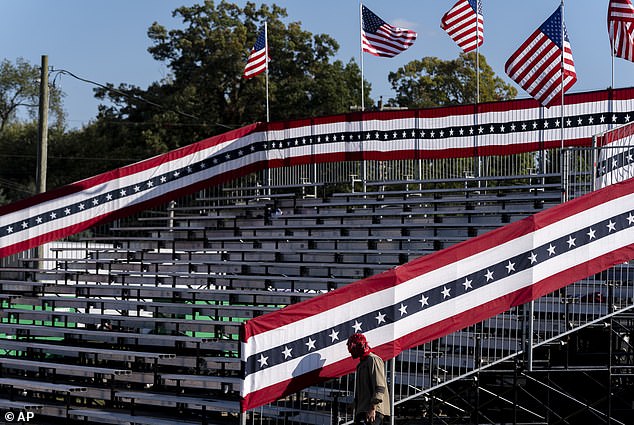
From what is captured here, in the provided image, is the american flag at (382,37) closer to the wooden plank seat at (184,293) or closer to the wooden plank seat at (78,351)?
the wooden plank seat at (184,293)

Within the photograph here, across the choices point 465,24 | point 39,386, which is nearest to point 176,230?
point 39,386

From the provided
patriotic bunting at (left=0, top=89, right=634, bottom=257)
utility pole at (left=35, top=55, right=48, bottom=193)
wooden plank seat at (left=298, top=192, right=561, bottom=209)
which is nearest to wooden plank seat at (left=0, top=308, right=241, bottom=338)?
patriotic bunting at (left=0, top=89, right=634, bottom=257)

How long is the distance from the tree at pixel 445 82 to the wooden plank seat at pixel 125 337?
3263cm

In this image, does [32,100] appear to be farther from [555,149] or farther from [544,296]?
[544,296]

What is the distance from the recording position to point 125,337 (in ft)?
48.0

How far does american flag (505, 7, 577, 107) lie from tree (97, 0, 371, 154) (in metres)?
27.2

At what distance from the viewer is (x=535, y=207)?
15.3 meters

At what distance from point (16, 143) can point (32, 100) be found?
18.0 m

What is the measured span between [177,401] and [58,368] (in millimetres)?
2589

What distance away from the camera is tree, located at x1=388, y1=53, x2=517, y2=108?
4712cm

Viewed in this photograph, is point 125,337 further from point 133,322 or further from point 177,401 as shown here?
point 177,401

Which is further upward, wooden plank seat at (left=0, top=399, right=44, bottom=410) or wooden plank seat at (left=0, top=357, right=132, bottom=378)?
wooden plank seat at (left=0, top=357, right=132, bottom=378)

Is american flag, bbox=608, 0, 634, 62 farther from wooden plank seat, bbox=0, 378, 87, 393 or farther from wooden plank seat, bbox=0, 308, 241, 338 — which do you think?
wooden plank seat, bbox=0, 378, 87, 393

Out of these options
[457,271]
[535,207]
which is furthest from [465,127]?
[457,271]
